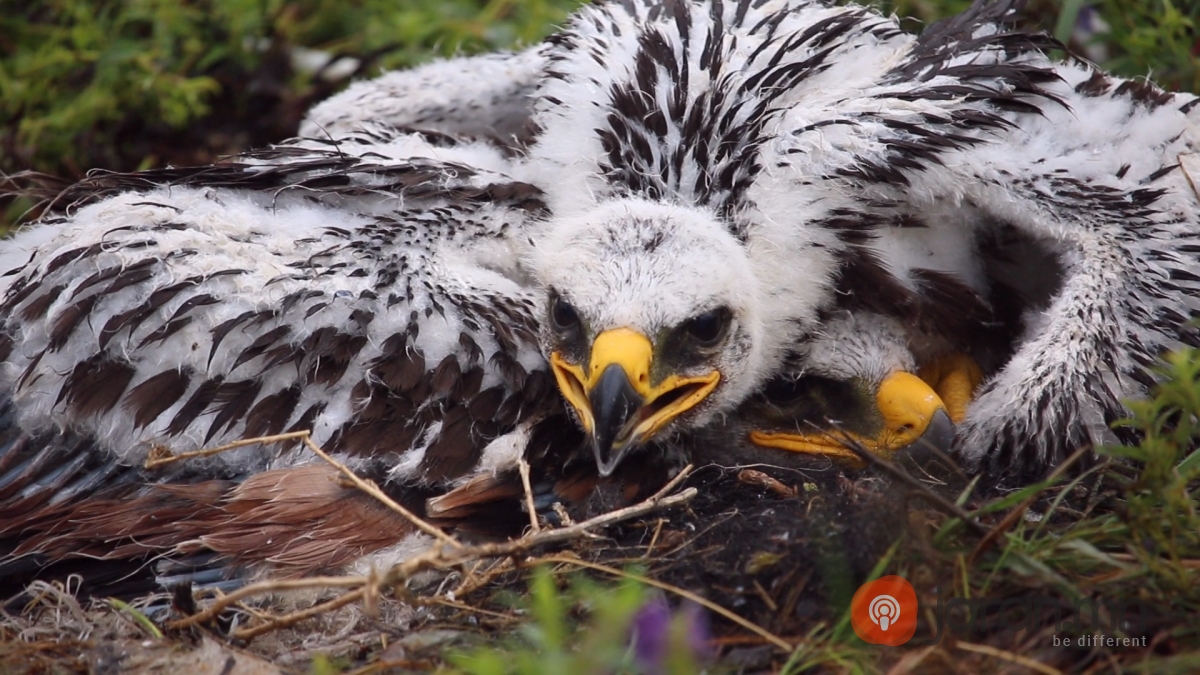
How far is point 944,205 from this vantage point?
3.11 metres

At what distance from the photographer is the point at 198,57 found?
5.04 meters

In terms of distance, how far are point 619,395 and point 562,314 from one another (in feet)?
1.15

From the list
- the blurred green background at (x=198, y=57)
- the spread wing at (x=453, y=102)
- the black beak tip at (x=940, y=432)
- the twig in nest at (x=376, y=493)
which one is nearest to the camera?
the twig in nest at (x=376, y=493)

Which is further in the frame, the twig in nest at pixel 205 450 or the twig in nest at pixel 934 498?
the twig in nest at pixel 205 450

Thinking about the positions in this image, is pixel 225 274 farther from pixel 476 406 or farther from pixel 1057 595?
pixel 1057 595

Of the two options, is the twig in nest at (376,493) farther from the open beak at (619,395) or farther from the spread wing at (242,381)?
the open beak at (619,395)

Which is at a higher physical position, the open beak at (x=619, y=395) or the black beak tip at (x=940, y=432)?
the open beak at (x=619, y=395)

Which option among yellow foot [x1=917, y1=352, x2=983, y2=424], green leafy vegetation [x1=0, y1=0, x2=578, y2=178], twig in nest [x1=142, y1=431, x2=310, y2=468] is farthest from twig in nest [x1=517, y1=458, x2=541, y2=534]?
green leafy vegetation [x1=0, y1=0, x2=578, y2=178]

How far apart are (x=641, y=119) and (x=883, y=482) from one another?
1.19m

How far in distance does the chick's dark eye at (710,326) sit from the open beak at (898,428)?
0.42m

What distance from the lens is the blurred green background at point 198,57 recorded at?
4.79m

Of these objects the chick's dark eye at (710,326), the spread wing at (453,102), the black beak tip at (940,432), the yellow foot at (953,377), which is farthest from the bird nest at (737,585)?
the spread wing at (453,102)

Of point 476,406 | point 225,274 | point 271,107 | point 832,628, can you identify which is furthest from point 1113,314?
point 271,107

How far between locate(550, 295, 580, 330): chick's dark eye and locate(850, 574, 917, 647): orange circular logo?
0.97 metres
